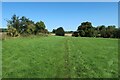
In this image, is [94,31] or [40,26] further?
[94,31]

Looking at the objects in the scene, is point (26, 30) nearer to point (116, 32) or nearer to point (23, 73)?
point (116, 32)

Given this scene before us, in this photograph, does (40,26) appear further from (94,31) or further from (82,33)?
(94,31)

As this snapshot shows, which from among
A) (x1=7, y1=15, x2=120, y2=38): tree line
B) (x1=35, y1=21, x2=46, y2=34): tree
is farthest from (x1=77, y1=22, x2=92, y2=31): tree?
(x1=35, y1=21, x2=46, y2=34): tree

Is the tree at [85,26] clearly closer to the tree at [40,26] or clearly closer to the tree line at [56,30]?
the tree line at [56,30]

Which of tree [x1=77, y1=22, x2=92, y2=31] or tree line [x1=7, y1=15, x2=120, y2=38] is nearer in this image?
tree line [x1=7, y1=15, x2=120, y2=38]

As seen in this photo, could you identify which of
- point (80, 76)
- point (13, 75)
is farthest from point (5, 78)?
point (80, 76)

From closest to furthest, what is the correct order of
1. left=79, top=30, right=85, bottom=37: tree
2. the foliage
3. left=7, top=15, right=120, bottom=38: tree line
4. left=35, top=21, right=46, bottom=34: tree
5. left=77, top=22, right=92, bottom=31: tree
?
left=7, top=15, right=120, bottom=38: tree line → left=35, top=21, right=46, bottom=34: tree → the foliage → left=79, top=30, right=85, bottom=37: tree → left=77, top=22, right=92, bottom=31: tree

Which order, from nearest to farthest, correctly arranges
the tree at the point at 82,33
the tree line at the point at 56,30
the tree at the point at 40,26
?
the tree line at the point at 56,30 → the tree at the point at 40,26 → the tree at the point at 82,33

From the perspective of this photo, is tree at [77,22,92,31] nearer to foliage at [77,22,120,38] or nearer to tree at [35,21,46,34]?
foliage at [77,22,120,38]

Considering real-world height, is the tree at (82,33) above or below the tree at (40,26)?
below

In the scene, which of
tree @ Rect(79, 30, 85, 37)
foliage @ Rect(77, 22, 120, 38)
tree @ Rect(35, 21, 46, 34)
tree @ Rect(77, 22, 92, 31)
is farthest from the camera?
tree @ Rect(77, 22, 92, 31)

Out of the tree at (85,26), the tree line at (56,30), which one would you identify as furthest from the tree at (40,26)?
the tree at (85,26)

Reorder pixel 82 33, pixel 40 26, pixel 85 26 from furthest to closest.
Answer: pixel 85 26, pixel 82 33, pixel 40 26

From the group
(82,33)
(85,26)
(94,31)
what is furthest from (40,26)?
(94,31)
